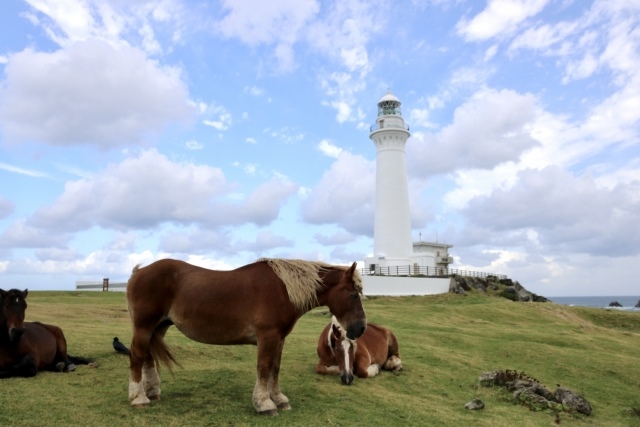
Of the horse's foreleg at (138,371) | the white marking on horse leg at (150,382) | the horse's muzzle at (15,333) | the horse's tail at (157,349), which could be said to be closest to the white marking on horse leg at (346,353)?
the horse's tail at (157,349)

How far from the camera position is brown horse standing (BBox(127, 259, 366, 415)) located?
681 centimetres

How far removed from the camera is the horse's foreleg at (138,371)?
6707mm

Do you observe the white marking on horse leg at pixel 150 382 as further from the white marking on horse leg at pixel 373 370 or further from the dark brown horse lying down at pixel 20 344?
the white marking on horse leg at pixel 373 370

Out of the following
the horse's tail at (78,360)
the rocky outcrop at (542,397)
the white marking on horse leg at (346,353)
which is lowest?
the rocky outcrop at (542,397)

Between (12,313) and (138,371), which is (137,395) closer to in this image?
(138,371)

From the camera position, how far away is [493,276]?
5459cm

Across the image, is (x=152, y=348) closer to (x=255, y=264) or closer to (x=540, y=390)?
(x=255, y=264)

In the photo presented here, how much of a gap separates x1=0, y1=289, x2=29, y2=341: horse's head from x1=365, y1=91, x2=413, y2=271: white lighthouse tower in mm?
38917

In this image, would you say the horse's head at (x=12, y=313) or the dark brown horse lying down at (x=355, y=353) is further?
the dark brown horse lying down at (x=355, y=353)

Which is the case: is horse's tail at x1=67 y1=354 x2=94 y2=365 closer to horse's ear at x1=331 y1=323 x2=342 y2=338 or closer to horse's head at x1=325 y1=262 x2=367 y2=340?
horse's ear at x1=331 y1=323 x2=342 y2=338

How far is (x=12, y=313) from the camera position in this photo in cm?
781

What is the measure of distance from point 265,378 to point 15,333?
165 inches

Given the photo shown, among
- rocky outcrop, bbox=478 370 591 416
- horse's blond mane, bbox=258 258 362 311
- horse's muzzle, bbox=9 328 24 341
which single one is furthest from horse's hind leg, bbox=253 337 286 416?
rocky outcrop, bbox=478 370 591 416

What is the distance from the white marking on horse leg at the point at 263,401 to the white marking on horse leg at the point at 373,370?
351 cm
